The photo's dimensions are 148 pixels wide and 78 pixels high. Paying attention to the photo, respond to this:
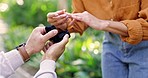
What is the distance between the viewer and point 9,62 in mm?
2736

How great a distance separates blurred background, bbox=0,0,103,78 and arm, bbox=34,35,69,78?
8.10ft

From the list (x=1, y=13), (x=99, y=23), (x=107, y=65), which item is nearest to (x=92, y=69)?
(x=107, y=65)

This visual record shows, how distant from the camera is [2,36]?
7547 millimetres

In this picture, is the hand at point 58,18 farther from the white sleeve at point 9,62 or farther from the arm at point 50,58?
the white sleeve at point 9,62

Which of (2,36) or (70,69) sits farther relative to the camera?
(2,36)

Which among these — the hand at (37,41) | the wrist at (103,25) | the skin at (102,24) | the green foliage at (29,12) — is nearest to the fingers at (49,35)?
the hand at (37,41)

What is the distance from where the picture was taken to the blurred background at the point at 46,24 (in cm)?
543

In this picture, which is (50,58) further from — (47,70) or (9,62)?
(9,62)

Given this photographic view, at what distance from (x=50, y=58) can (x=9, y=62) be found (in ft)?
0.84

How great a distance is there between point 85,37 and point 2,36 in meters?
1.81

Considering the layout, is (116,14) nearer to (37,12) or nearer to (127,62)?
(127,62)

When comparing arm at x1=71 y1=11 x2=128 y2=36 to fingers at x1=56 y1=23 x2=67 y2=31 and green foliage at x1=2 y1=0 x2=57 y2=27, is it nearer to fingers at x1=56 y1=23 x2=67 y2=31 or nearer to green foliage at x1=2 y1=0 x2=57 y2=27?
fingers at x1=56 y1=23 x2=67 y2=31

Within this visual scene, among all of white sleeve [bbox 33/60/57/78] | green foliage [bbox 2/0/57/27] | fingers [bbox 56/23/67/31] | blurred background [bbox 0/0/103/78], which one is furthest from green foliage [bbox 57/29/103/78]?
white sleeve [bbox 33/60/57/78]

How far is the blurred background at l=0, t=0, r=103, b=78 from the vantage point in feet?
17.8
